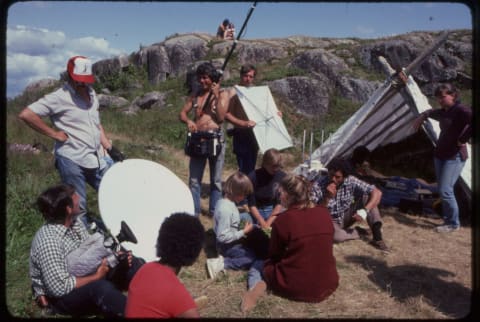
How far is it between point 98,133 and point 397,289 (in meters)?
3.46

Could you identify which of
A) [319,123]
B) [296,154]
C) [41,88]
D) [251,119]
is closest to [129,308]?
[251,119]

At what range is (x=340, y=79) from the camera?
16922mm

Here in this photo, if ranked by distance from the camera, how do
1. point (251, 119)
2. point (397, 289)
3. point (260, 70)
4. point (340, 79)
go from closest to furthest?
point (397, 289)
point (251, 119)
point (340, 79)
point (260, 70)

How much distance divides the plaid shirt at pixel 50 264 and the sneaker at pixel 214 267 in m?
1.52

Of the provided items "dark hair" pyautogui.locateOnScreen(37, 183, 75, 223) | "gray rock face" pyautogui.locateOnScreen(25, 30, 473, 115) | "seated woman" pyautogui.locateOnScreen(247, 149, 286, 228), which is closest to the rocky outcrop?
"gray rock face" pyautogui.locateOnScreen(25, 30, 473, 115)

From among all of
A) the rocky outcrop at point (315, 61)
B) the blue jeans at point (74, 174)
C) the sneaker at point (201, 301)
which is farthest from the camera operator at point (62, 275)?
the rocky outcrop at point (315, 61)

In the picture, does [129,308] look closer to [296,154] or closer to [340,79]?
[296,154]

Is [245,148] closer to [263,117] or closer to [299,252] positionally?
[263,117]

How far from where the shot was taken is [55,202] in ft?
10.1

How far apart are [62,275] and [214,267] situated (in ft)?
5.38

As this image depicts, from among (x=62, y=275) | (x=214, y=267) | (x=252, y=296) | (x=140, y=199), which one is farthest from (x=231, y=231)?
(x=62, y=275)

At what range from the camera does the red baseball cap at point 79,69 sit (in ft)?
12.3

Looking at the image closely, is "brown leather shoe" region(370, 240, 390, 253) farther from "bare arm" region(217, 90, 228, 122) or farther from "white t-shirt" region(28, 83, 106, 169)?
"white t-shirt" region(28, 83, 106, 169)

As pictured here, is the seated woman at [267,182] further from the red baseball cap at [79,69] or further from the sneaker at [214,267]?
the red baseball cap at [79,69]
